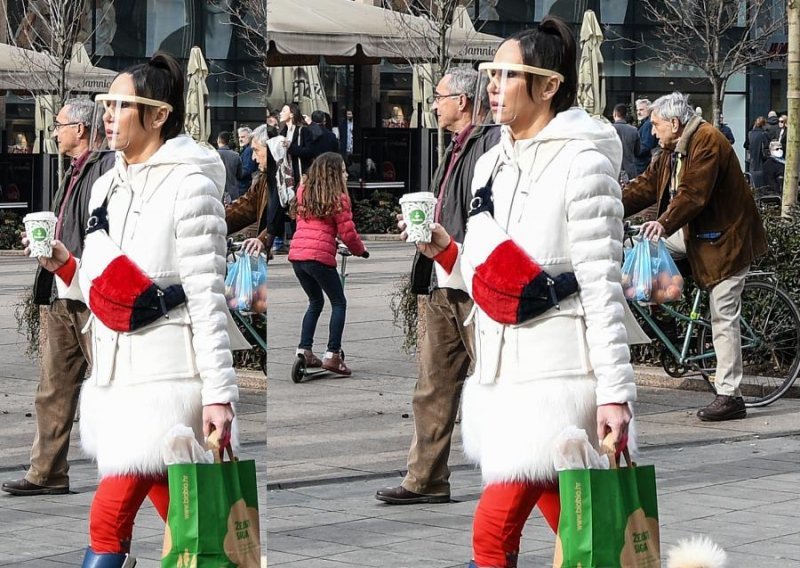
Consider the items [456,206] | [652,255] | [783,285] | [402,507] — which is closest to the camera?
[456,206]

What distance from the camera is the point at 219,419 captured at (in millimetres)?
4684

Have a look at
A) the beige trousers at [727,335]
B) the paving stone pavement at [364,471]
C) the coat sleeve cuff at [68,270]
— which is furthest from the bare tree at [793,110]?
the coat sleeve cuff at [68,270]

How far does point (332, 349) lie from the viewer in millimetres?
4980

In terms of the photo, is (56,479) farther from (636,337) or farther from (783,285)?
→ (783,285)

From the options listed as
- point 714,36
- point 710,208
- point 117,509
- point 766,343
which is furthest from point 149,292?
point 766,343

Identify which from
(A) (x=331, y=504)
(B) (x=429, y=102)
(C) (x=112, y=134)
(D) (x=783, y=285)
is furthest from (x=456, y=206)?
(D) (x=783, y=285)

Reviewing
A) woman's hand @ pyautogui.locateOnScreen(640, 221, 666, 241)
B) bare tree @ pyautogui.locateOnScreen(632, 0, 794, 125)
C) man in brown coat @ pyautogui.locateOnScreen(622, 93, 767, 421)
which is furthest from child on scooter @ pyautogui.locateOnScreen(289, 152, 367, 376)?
woman's hand @ pyautogui.locateOnScreen(640, 221, 666, 241)

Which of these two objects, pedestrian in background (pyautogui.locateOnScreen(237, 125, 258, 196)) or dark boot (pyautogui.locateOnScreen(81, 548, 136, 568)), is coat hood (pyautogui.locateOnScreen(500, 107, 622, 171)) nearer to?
pedestrian in background (pyautogui.locateOnScreen(237, 125, 258, 196))

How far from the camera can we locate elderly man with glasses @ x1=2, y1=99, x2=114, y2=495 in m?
4.83

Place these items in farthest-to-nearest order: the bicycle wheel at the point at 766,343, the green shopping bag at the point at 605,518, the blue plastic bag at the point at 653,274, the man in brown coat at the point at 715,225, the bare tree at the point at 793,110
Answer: the bare tree at the point at 793,110 < the bicycle wheel at the point at 766,343 < the blue plastic bag at the point at 653,274 < the man in brown coat at the point at 715,225 < the green shopping bag at the point at 605,518

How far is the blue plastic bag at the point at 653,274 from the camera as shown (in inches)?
352

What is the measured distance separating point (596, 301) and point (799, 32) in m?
7.06

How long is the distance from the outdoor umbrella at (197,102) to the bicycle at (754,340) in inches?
216

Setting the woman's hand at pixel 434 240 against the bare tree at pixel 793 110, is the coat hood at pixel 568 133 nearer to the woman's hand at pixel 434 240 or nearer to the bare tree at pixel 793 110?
the woman's hand at pixel 434 240
